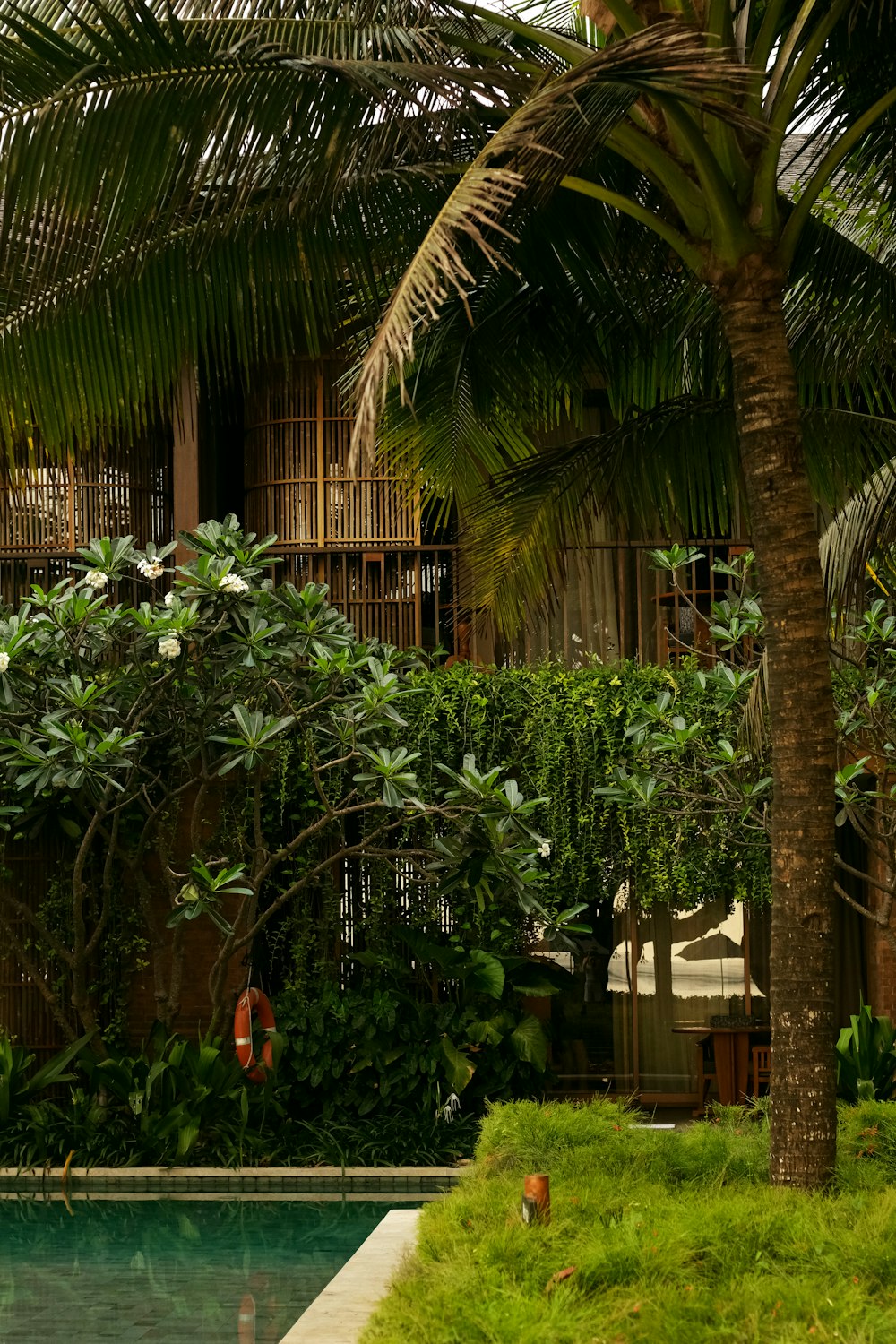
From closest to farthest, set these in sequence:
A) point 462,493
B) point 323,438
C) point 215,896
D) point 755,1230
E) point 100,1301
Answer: point 755,1230 → point 100,1301 → point 462,493 → point 215,896 → point 323,438

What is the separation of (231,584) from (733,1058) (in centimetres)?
504

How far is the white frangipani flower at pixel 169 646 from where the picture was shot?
31.2 ft

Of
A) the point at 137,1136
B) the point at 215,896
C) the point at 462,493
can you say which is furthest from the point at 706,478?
the point at 137,1136

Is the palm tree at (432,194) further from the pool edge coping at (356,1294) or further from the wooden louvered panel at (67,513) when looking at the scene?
the wooden louvered panel at (67,513)

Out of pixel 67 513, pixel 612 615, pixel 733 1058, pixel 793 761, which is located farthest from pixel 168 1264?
pixel 67 513

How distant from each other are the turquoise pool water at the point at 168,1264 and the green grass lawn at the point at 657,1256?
1604 millimetres

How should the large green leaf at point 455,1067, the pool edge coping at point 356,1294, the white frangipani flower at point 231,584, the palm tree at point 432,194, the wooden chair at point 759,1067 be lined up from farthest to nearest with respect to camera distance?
1. the wooden chair at point 759,1067
2. the large green leaf at point 455,1067
3. the white frangipani flower at point 231,584
4. the palm tree at point 432,194
5. the pool edge coping at point 356,1294

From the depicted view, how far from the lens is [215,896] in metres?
9.66

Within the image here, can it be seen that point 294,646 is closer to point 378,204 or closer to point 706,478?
point 706,478

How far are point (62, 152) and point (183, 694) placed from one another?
17.4ft

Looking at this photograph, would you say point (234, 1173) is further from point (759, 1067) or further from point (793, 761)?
point (793, 761)

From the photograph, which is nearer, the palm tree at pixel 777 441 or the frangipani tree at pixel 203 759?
the palm tree at pixel 777 441

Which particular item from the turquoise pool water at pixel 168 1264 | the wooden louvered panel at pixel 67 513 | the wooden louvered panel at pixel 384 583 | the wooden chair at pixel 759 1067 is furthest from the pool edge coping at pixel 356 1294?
the wooden louvered panel at pixel 67 513

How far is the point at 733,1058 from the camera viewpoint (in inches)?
449
